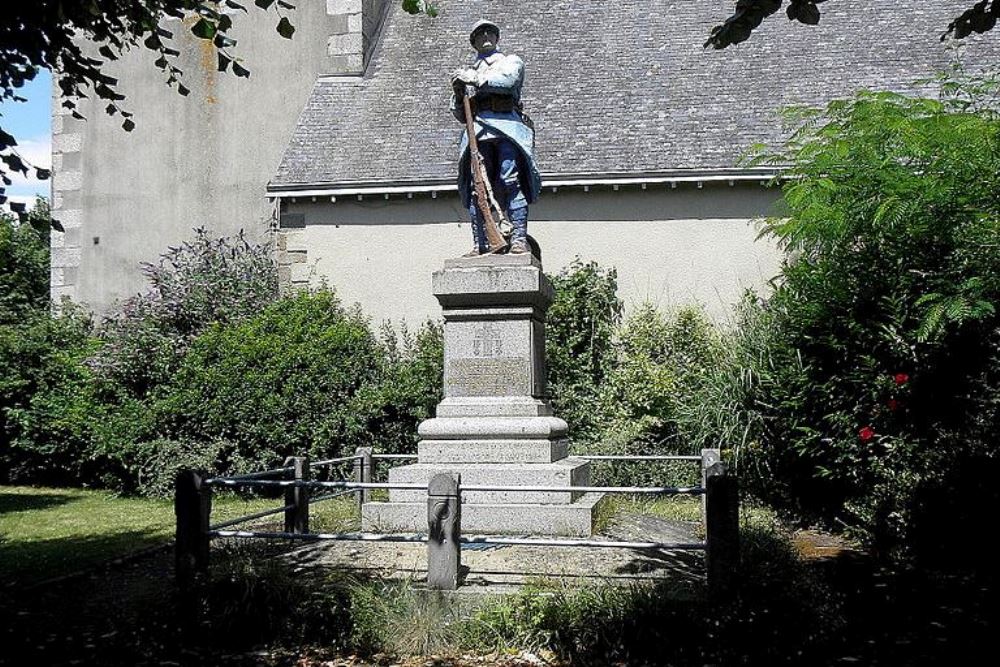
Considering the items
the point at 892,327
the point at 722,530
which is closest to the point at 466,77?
the point at 722,530

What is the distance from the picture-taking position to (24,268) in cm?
2597

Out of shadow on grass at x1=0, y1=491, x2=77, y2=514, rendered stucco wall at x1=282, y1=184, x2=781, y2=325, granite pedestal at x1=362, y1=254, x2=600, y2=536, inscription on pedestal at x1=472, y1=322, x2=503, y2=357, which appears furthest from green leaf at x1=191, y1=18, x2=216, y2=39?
rendered stucco wall at x1=282, y1=184, x2=781, y2=325

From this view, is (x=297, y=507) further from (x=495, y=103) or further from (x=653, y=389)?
(x=653, y=389)

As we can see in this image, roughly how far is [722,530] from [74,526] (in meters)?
7.84

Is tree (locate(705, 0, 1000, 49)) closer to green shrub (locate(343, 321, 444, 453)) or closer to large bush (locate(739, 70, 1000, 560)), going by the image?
large bush (locate(739, 70, 1000, 560))

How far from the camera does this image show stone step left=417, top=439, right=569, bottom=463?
785 centimetres

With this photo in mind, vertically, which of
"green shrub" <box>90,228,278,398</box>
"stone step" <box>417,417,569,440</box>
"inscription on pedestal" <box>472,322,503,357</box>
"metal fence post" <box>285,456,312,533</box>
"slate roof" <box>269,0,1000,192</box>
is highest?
"slate roof" <box>269,0,1000,192</box>

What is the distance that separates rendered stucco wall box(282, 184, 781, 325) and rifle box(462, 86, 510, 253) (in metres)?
6.14

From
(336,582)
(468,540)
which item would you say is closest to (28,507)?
(336,582)

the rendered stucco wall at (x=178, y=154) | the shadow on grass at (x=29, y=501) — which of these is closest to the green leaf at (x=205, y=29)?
the shadow on grass at (x=29, y=501)

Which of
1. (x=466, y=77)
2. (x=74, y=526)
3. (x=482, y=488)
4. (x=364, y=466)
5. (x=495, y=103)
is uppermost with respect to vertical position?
(x=466, y=77)

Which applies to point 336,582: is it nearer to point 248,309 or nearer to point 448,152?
point 248,309

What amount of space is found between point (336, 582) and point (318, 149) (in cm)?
1043

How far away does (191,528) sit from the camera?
630 centimetres
